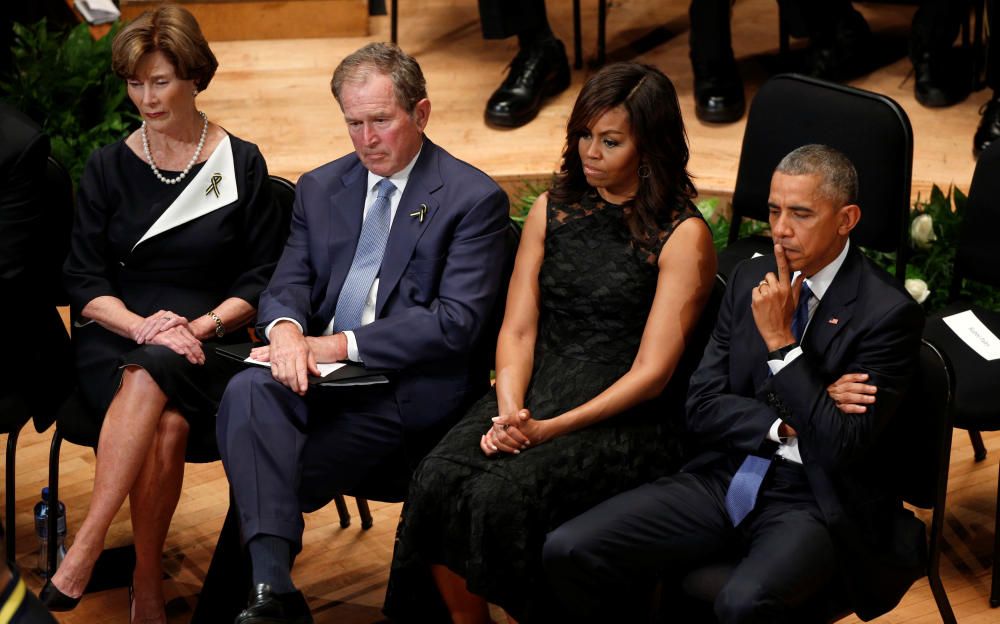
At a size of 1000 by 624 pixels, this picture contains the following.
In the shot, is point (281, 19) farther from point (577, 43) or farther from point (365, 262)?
point (365, 262)

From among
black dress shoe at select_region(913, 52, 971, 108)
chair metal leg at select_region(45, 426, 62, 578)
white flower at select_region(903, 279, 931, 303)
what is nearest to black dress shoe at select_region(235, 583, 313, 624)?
chair metal leg at select_region(45, 426, 62, 578)

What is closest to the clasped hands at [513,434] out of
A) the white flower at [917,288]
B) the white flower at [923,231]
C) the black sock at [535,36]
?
the white flower at [917,288]

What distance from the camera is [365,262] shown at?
3.29 m

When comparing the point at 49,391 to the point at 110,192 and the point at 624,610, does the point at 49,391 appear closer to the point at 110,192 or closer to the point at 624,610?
the point at 110,192

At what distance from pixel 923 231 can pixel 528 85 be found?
1.73 meters

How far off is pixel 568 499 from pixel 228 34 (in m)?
3.96

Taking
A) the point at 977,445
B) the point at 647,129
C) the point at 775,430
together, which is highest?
the point at 647,129

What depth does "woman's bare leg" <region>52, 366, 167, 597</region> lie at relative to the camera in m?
3.12

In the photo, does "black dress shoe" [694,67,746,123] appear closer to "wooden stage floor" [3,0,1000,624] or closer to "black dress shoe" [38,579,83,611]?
"wooden stage floor" [3,0,1000,624]

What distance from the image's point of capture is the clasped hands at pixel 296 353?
306cm

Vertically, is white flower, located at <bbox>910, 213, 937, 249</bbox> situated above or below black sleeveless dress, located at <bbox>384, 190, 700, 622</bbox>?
below

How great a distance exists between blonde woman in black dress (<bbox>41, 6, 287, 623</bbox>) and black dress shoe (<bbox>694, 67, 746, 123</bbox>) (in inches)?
89.9

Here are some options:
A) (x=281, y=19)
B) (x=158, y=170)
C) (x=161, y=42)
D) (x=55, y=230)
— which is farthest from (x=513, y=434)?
(x=281, y=19)

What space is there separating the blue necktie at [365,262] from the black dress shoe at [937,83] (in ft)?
9.32
